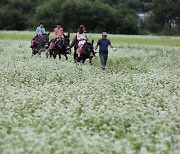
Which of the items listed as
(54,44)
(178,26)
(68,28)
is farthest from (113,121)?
(178,26)

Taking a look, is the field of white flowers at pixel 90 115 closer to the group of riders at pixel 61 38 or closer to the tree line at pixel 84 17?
the group of riders at pixel 61 38

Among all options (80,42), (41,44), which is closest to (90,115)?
(80,42)

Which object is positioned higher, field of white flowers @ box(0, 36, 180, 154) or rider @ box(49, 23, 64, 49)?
rider @ box(49, 23, 64, 49)

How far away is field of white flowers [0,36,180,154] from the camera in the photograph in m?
8.16

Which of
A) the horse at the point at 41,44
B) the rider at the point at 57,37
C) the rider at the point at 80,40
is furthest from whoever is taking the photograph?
the horse at the point at 41,44

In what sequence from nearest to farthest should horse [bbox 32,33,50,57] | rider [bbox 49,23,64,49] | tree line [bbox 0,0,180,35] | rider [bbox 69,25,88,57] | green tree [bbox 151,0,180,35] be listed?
rider [bbox 69,25,88,57]
rider [bbox 49,23,64,49]
horse [bbox 32,33,50,57]
tree line [bbox 0,0,180,35]
green tree [bbox 151,0,180,35]

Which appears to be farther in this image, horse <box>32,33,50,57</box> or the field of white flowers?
horse <box>32,33,50,57</box>

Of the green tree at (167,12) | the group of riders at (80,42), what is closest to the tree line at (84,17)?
the green tree at (167,12)

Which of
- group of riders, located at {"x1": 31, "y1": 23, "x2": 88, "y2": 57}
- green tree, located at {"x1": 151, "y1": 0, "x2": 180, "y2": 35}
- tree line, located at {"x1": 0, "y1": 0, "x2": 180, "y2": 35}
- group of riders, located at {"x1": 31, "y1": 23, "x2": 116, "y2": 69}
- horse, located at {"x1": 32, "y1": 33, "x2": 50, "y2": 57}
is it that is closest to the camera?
group of riders, located at {"x1": 31, "y1": 23, "x2": 116, "y2": 69}

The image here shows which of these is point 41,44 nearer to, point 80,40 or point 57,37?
point 57,37

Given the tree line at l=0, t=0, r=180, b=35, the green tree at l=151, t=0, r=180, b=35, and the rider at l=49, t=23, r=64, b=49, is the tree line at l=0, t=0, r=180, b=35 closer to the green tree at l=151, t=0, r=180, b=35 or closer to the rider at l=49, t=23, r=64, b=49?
Result: the green tree at l=151, t=0, r=180, b=35

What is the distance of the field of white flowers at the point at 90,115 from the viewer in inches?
321

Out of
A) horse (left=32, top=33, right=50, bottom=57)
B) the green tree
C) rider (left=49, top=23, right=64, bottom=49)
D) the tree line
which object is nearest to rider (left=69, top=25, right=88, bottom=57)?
rider (left=49, top=23, right=64, bottom=49)

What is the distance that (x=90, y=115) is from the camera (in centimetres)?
1077
